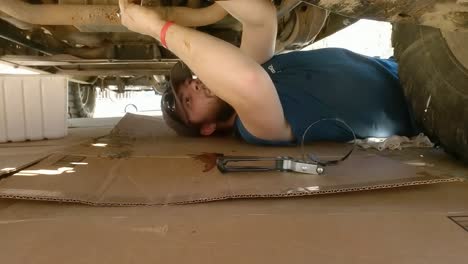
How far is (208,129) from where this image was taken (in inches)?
50.3

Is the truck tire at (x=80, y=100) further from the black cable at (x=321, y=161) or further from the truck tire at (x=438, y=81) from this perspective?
the truck tire at (x=438, y=81)

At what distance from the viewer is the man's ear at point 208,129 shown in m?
1.26

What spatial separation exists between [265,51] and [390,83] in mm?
378

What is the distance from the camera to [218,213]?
595 millimetres

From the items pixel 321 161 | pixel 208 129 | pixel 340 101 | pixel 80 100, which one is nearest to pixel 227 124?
pixel 208 129

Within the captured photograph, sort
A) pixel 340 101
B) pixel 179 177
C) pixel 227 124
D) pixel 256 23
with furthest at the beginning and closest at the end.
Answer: pixel 227 124
pixel 340 101
pixel 256 23
pixel 179 177

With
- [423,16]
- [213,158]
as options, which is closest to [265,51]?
[213,158]

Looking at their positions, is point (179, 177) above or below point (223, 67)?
below

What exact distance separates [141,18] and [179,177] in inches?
15.5

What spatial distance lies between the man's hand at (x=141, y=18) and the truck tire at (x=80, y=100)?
5.45 ft

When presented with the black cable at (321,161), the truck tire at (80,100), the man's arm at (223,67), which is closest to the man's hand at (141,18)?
the man's arm at (223,67)

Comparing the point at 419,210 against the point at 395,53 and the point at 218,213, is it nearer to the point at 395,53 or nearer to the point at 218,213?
the point at 218,213

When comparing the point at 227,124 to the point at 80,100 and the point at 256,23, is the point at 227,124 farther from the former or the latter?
the point at 80,100

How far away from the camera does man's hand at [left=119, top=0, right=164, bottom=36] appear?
3.02 ft
